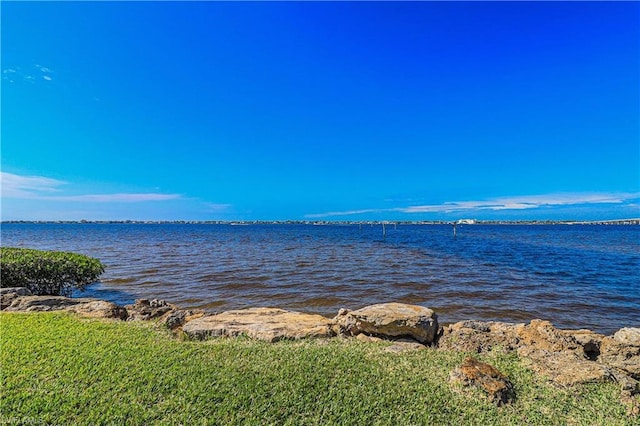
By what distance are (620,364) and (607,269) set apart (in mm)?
24946

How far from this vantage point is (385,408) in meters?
4.70

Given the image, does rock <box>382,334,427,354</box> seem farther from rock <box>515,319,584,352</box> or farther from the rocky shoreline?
rock <box>515,319,584,352</box>

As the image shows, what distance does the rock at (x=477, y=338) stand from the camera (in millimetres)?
7066

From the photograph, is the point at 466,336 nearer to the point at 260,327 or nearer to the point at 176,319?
the point at 260,327

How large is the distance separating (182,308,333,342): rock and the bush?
1059 centimetres

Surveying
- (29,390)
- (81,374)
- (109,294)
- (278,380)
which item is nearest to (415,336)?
(278,380)

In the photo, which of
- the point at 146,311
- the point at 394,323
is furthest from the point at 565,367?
the point at 146,311

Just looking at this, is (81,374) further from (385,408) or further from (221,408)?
(385,408)

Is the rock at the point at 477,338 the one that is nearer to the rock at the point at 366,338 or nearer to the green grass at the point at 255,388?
the green grass at the point at 255,388

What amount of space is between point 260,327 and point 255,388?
286 centimetres

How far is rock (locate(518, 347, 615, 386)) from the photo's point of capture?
17.9ft

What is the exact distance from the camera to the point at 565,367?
5.84m

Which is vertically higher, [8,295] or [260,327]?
[8,295]

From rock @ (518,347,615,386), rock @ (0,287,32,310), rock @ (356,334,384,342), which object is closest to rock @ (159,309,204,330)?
rock @ (356,334,384,342)
